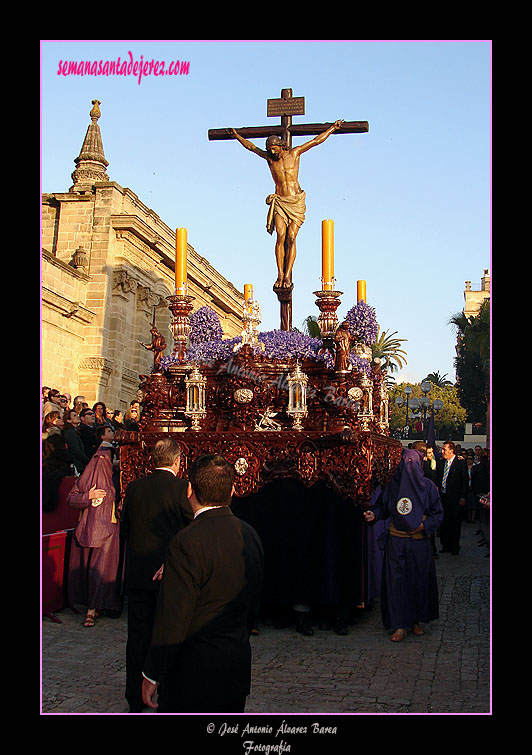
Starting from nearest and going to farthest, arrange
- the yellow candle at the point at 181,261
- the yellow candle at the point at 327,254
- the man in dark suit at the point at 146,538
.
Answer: the man in dark suit at the point at 146,538 → the yellow candle at the point at 327,254 → the yellow candle at the point at 181,261

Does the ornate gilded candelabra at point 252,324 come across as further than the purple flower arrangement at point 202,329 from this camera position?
No

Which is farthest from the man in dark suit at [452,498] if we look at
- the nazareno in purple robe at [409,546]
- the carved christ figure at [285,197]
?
the carved christ figure at [285,197]

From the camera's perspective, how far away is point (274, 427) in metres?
7.62

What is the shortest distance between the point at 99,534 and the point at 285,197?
4392 mm

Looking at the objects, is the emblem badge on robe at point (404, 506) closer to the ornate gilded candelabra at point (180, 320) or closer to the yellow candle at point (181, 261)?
the ornate gilded candelabra at point (180, 320)

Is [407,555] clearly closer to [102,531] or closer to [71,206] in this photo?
[102,531]

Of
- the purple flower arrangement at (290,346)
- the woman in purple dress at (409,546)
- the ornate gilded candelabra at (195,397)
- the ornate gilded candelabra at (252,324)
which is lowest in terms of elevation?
the woman in purple dress at (409,546)

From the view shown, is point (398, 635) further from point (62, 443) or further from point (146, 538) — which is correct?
point (62, 443)

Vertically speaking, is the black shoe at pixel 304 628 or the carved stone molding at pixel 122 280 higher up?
the carved stone molding at pixel 122 280

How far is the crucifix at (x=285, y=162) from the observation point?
8516 mm

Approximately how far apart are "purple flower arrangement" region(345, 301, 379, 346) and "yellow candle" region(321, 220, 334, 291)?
92 centimetres

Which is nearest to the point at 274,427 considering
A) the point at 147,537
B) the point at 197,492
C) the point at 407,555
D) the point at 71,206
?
the point at 407,555

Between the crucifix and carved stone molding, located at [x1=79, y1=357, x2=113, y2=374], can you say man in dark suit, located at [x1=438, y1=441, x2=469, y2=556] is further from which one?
carved stone molding, located at [x1=79, y1=357, x2=113, y2=374]

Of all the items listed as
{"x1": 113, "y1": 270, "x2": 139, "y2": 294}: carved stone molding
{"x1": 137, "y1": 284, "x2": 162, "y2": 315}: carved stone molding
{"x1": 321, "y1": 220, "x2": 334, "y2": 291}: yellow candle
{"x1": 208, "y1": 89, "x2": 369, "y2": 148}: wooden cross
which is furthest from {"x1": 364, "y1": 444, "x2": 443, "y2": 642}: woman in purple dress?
{"x1": 137, "y1": 284, "x2": 162, "y2": 315}: carved stone molding
